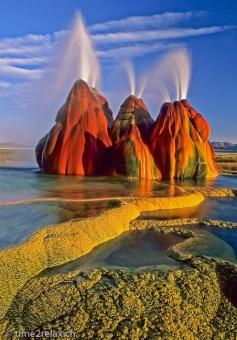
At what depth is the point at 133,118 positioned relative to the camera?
37500 millimetres

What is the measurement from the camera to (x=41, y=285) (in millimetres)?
8430

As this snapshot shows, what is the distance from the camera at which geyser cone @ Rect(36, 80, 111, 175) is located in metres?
31.5

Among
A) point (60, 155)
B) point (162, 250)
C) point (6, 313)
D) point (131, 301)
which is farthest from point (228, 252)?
point (60, 155)

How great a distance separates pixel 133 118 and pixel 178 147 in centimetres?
664

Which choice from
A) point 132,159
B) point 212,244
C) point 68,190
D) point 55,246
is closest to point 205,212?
point 212,244

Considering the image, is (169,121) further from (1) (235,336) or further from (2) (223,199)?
(1) (235,336)

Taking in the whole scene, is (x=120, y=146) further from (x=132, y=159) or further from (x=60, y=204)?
(x=60, y=204)

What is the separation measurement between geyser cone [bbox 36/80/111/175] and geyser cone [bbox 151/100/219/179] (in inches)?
196

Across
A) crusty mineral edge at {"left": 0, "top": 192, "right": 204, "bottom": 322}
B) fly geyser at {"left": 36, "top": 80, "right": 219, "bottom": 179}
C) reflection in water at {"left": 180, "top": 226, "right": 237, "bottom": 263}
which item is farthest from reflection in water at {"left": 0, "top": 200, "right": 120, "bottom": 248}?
fly geyser at {"left": 36, "top": 80, "right": 219, "bottom": 179}

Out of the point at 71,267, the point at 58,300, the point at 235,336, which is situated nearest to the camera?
the point at 235,336

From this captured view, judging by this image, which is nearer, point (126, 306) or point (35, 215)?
point (126, 306)

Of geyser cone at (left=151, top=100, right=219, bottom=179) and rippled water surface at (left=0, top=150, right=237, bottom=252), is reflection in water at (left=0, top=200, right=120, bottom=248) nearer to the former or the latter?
rippled water surface at (left=0, top=150, right=237, bottom=252)

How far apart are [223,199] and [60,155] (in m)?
15.0

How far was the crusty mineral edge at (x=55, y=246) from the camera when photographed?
8.55 meters
